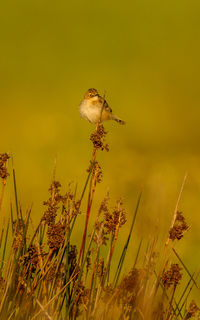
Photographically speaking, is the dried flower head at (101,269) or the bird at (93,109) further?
the bird at (93,109)

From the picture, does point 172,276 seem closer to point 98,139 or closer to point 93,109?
point 98,139

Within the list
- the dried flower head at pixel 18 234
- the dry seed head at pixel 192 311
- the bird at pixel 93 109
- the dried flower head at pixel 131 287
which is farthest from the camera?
the bird at pixel 93 109

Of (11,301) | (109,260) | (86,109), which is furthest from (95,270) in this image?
(86,109)

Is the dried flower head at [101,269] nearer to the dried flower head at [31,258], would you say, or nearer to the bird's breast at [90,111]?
the dried flower head at [31,258]

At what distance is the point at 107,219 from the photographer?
311cm

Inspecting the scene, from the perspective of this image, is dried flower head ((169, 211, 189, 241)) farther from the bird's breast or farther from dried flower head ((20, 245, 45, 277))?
the bird's breast

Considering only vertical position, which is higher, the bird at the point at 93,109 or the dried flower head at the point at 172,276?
the bird at the point at 93,109

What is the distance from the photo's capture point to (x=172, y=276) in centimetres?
323

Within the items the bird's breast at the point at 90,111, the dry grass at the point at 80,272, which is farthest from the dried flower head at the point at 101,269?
the bird's breast at the point at 90,111

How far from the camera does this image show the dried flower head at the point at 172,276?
3230 mm

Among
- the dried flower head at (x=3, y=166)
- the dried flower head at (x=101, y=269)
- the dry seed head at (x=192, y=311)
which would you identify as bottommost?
the dry seed head at (x=192, y=311)

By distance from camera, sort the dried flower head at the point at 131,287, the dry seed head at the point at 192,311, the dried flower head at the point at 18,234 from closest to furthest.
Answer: the dried flower head at the point at 131,287
the dried flower head at the point at 18,234
the dry seed head at the point at 192,311

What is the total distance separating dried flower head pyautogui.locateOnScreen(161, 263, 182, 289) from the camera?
10.6 ft

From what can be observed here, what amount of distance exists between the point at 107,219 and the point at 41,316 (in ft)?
2.19
